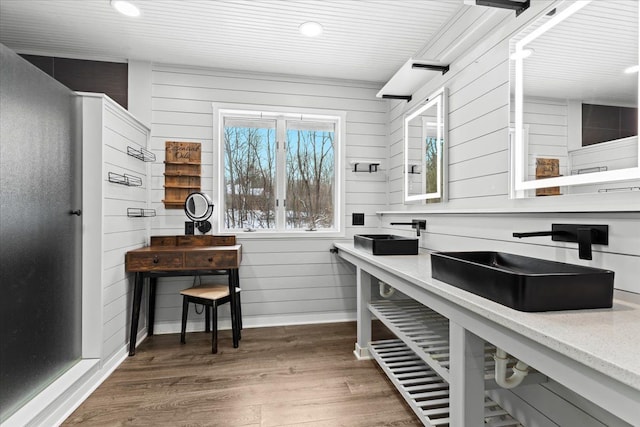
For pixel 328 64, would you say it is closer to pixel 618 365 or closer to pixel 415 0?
pixel 415 0

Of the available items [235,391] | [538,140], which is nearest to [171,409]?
[235,391]

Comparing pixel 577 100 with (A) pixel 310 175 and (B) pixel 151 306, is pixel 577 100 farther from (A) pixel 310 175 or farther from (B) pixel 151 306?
(B) pixel 151 306

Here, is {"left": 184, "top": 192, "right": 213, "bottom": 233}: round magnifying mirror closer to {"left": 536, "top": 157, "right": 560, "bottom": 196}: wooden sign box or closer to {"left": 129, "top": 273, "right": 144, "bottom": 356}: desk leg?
{"left": 129, "top": 273, "right": 144, "bottom": 356}: desk leg

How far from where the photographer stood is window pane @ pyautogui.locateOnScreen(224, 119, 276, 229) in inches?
131

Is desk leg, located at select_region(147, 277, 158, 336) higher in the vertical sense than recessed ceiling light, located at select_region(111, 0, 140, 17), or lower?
lower

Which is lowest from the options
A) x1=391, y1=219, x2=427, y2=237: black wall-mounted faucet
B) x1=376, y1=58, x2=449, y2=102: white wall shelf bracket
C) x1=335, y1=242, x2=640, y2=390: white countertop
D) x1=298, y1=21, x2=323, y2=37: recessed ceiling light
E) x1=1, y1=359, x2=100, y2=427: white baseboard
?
x1=1, y1=359, x2=100, y2=427: white baseboard

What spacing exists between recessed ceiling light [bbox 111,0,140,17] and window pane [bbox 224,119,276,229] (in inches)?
46.9

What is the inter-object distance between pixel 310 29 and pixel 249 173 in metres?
1.44

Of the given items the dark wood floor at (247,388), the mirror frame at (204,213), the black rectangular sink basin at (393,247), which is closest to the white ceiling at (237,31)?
the mirror frame at (204,213)

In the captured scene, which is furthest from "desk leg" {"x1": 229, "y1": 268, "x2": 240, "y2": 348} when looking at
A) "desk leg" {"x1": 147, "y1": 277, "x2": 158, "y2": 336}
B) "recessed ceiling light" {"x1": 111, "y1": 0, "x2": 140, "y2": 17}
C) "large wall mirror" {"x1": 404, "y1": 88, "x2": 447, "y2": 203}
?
"recessed ceiling light" {"x1": 111, "y1": 0, "x2": 140, "y2": 17}

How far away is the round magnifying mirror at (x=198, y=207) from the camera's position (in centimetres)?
300

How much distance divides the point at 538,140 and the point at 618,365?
49.1 inches

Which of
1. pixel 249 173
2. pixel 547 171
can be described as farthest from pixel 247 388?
pixel 547 171

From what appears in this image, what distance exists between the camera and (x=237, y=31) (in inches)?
99.7
